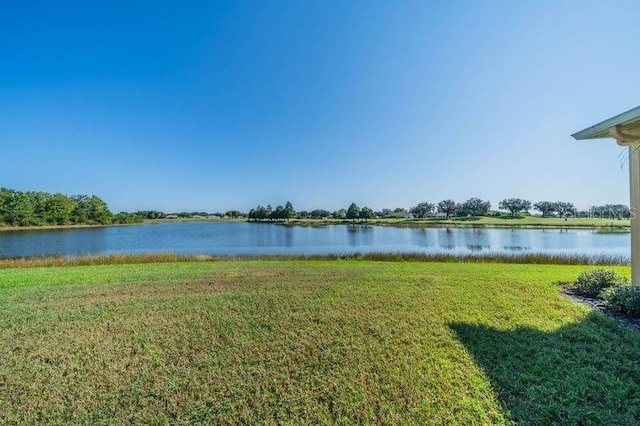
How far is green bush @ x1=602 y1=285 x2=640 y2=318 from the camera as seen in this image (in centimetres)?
393

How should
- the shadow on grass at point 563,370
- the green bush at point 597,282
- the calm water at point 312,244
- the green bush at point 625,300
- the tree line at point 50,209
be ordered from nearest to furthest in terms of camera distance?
the shadow on grass at point 563,370, the green bush at point 625,300, the green bush at point 597,282, the calm water at point 312,244, the tree line at point 50,209

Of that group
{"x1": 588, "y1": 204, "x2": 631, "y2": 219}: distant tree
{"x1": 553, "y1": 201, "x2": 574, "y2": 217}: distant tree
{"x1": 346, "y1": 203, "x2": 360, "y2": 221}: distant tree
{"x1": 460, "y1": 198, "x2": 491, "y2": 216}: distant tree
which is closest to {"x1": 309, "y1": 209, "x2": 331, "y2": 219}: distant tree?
{"x1": 346, "y1": 203, "x2": 360, "y2": 221}: distant tree

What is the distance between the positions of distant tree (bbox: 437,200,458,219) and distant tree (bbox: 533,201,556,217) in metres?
19.7

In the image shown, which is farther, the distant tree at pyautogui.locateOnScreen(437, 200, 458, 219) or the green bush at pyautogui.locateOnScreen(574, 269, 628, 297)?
the distant tree at pyautogui.locateOnScreen(437, 200, 458, 219)

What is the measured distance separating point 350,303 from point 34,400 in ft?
12.4

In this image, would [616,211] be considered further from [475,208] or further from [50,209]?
[475,208]

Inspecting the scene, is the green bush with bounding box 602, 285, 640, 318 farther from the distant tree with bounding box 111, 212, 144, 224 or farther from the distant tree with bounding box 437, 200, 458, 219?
the distant tree with bounding box 437, 200, 458, 219

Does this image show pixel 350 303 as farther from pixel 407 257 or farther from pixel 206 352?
pixel 407 257

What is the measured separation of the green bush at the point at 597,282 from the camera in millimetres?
5027

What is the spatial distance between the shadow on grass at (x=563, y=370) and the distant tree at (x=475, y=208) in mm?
85783

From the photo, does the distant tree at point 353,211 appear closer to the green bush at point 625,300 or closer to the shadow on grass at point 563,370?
the green bush at point 625,300

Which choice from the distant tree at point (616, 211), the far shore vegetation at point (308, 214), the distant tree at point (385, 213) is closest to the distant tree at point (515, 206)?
the far shore vegetation at point (308, 214)

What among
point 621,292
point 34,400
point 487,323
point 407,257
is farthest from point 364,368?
point 407,257

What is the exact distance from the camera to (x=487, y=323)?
12.3 feet
